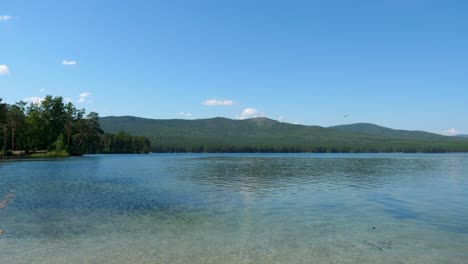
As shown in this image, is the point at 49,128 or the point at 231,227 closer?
the point at 231,227

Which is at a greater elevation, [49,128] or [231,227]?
[49,128]

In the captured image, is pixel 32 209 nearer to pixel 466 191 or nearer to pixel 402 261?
pixel 402 261

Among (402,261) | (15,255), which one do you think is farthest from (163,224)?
(402,261)

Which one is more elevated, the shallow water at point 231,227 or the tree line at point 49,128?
the tree line at point 49,128

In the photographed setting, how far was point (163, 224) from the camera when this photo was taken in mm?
21891

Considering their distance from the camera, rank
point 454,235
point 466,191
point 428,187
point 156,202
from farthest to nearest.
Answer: point 428,187 → point 466,191 → point 156,202 → point 454,235

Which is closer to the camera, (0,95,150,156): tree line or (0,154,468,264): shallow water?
(0,154,468,264): shallow water

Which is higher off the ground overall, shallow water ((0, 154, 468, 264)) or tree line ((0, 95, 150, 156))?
tree line ((0, 95, 150, 156))

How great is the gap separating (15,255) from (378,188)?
37357mm

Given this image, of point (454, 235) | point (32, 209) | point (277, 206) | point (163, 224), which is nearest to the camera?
point (454, 235)

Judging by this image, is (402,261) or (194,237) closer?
(402,261)

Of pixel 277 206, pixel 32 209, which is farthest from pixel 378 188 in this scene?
pixel 32 209

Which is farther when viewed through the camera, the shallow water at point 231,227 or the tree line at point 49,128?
the tree line at point 49,128

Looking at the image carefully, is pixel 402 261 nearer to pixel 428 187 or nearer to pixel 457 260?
pixel 457 260
